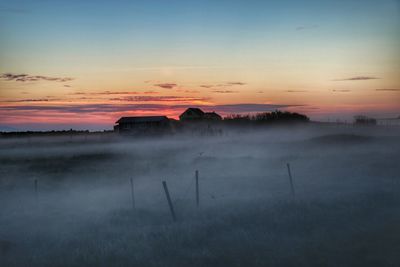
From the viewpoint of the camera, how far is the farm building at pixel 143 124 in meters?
94.9

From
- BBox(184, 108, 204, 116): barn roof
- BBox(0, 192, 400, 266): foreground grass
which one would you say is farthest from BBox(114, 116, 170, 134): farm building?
BBox(0, 192, 400, 266): foreground grass

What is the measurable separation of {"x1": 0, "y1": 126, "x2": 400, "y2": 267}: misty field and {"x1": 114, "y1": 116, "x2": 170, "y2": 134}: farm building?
54163 millimetres

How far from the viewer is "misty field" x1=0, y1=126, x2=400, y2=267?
46.6 ft

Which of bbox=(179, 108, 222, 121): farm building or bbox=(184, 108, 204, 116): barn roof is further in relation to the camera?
bbox=(184, 108, 204, 116): barn roof

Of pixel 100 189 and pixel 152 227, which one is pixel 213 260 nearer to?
pixel 152 227

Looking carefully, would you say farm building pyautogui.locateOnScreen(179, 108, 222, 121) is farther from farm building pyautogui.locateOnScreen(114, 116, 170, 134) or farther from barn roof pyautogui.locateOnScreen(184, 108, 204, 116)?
farm building pyautogui.locateOnScreen(114, 116, 170, 134)

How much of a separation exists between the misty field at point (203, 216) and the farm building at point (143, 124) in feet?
178

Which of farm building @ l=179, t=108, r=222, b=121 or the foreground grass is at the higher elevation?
farm building @ l=179, t=108, r=222, b=121

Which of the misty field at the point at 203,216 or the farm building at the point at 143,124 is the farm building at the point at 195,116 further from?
the misty field at the point at 203,216

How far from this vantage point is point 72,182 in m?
32.6

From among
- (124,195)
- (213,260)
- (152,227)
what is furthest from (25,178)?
(213,260)

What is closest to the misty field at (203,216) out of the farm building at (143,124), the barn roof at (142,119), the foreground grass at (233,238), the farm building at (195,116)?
the foreground grass at (233,238)

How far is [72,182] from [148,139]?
50.6 metres

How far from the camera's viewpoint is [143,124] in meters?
97.5
